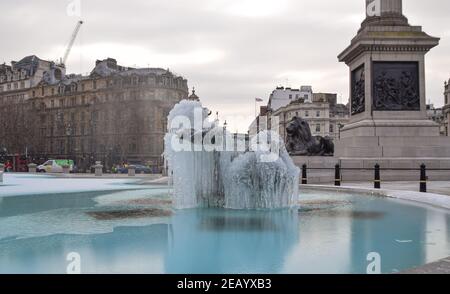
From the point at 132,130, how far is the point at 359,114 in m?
60.9

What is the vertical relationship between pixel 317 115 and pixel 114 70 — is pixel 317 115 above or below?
below

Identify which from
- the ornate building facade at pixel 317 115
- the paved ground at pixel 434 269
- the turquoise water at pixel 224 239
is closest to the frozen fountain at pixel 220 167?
the turquoise water at pixel 224 239

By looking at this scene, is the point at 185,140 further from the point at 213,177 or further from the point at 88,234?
the point at 88,234

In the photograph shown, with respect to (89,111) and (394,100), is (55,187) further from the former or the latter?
(89,111)

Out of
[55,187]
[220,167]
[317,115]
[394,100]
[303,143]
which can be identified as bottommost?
[55,187]

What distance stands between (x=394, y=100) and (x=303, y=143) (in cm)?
589

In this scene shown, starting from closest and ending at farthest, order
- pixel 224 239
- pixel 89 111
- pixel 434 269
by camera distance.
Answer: pixel 434 269 < pixel 224 239 < pixel 89 111

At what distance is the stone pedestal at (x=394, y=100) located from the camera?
81.8 ft

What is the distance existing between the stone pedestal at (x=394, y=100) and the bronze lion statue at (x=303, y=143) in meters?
2.85

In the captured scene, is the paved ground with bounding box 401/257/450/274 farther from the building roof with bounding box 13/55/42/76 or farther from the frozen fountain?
the building roof with bounding box 13/55/42/76

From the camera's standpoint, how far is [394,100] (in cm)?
2566

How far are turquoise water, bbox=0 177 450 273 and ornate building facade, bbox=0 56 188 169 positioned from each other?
225 feet

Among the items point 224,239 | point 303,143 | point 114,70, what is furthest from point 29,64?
point 224,239

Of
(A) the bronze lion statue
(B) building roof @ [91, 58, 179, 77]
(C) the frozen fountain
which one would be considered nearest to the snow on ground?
(C) the frozen fountain
